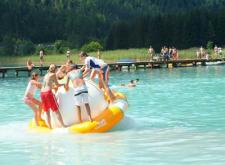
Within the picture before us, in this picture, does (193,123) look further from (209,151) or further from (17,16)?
(17,16)

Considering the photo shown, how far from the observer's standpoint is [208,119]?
1747cm

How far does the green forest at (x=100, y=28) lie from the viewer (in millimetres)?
113250

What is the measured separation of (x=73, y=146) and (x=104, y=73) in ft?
11.7

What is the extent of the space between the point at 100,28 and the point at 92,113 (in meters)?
168

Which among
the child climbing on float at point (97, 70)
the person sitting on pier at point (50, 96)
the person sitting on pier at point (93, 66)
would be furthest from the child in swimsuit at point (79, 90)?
the person sitting on pier at point (93, 66)

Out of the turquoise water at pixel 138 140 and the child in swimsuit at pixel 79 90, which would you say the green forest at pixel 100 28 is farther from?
the child in swimsuit at pixel 79 90

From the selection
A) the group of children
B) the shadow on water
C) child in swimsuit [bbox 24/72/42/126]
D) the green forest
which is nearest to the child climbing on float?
the group of children

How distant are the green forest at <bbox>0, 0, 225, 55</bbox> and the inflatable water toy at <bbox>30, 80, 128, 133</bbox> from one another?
9380cm

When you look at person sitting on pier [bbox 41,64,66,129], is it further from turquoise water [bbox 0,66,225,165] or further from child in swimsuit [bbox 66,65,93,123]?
turquoise water [bbox 0,66,225,165]

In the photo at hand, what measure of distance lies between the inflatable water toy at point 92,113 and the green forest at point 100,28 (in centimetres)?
9380

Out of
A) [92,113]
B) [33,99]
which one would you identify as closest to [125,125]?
[92,113]

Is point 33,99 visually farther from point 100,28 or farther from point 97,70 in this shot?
point 100,28

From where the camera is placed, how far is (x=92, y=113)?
→ 1565 centimetres

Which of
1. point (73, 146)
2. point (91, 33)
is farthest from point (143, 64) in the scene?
point (91, 33)
